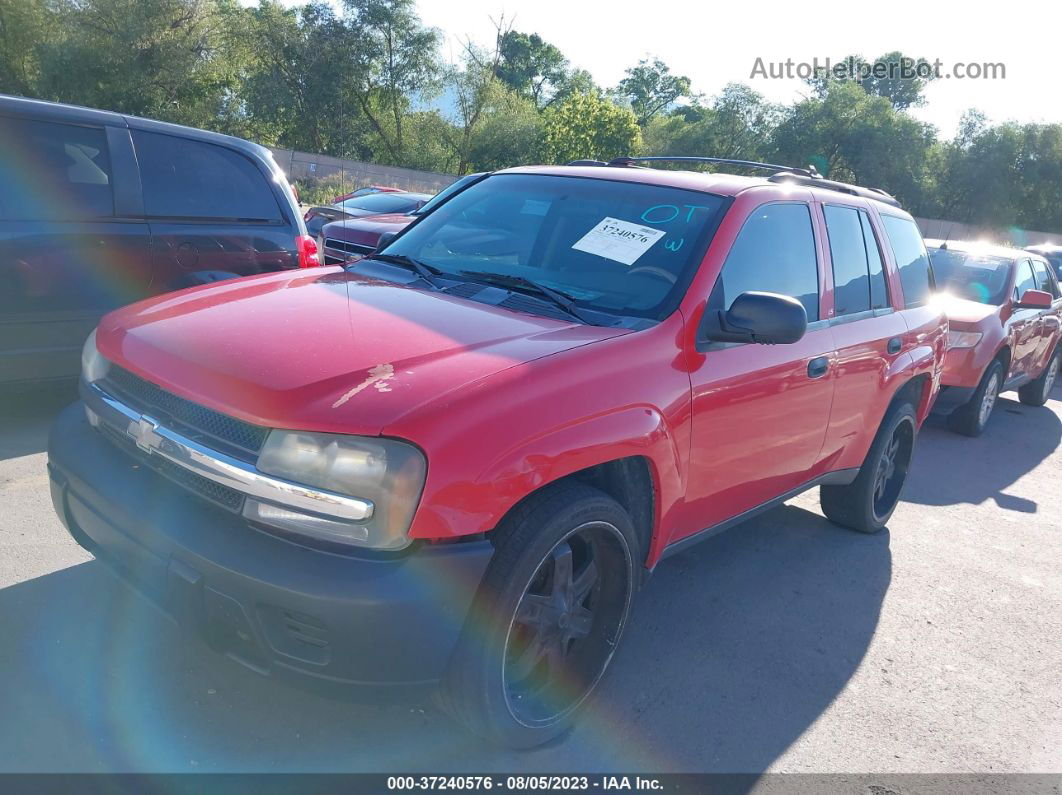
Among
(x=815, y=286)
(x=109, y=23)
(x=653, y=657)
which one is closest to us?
(x=653, y=657)

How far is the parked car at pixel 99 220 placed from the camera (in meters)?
4.76

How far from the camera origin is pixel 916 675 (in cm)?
360

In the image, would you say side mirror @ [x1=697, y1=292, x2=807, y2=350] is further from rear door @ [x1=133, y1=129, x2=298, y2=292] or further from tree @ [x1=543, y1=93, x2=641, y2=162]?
tree @ [x1=543, y1=93, x2=641, y2=162]

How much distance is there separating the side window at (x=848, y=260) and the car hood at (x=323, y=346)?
1.67 meters

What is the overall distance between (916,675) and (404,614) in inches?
97.5

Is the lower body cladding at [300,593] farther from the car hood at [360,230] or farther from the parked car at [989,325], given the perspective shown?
the car hood at [360,230]

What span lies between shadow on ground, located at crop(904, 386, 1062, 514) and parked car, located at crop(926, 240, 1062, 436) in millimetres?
279

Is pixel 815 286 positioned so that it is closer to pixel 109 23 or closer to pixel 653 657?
pixel 653 657

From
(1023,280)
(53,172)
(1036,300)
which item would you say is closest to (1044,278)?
(1023,280)

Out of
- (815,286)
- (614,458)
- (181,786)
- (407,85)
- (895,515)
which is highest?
(407,85)

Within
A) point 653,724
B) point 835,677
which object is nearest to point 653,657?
point 653,724

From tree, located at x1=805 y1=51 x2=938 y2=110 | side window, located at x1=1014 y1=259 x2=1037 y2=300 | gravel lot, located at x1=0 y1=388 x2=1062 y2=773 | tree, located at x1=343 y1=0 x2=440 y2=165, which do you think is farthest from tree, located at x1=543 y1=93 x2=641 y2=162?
gravel lot, located at x1=0 y1=388 x2=1062 y2=773

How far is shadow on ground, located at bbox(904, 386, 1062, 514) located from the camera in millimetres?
6223

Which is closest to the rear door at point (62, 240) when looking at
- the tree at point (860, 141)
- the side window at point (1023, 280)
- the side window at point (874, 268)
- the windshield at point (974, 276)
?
the side window at point (874, 268)
